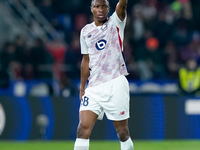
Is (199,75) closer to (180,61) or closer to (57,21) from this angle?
(180,61)

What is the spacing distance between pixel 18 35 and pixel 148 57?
3.61 meters

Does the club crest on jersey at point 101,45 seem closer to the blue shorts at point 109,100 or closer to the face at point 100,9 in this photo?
the face at point 100,9

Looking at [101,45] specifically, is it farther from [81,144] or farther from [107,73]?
[81,144]

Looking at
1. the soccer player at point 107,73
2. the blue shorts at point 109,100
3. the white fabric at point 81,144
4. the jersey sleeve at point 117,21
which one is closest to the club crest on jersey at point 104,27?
the soccer player at point 107,73

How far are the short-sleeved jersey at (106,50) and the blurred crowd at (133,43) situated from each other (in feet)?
27.2

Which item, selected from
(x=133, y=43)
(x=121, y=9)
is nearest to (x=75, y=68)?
(x=133, y=43)

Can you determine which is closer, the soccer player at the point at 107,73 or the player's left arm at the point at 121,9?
the player's left arm at the point at 121,9

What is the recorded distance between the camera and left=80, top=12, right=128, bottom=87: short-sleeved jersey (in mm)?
7855

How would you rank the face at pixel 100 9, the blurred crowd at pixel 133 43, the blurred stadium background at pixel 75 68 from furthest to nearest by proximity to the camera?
1. the blurred crowd at pixel 133 43
2. the blurred stadium background at pixel 75 68
3. the face at pixel 100 9

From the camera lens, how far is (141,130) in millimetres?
13430

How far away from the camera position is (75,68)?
17.6 meters

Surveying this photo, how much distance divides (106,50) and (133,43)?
10.9m

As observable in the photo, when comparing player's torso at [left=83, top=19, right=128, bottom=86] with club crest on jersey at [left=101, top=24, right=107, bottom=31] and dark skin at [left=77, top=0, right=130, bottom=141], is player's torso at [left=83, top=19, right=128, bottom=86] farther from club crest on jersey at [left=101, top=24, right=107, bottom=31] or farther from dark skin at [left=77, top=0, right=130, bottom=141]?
dark skin at [left=77, top=0, right=130, bottom=141]

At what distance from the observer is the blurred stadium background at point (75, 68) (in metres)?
13.4
